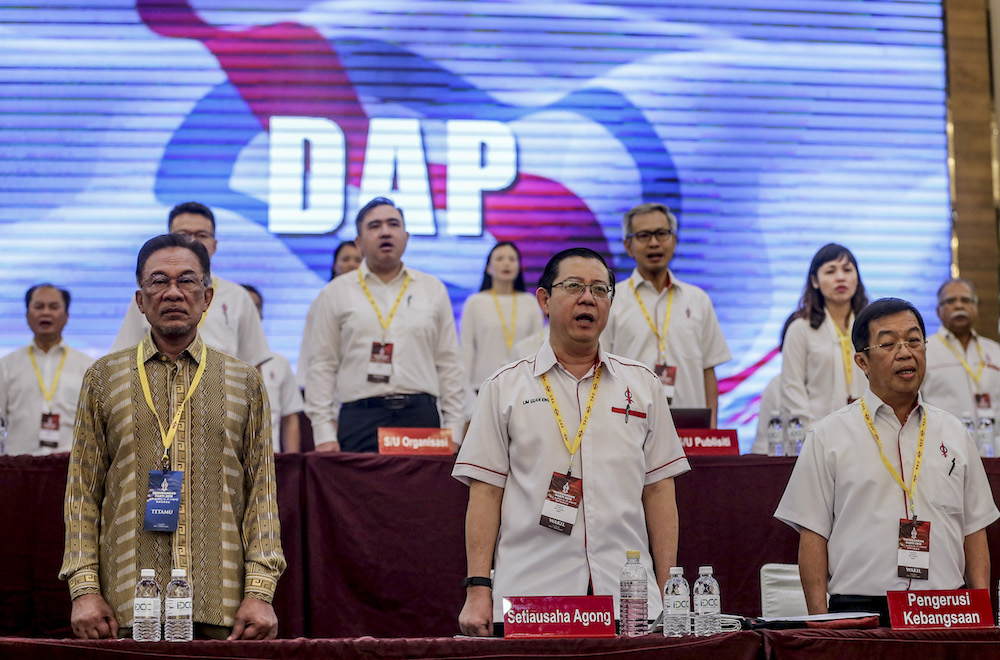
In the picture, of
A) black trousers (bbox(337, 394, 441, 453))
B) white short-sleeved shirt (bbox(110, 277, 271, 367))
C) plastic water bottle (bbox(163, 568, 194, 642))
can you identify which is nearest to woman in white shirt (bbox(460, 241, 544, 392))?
black trousers (bbox(337, 394, 441, 453))

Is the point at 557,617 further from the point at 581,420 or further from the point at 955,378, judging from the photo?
the point at 955,378

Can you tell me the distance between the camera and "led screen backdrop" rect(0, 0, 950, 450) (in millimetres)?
7617

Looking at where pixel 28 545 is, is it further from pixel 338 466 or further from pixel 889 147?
pixel 889 147

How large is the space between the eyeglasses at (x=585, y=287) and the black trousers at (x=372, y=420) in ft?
7.03

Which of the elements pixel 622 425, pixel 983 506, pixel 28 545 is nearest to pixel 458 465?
pixel 622 425

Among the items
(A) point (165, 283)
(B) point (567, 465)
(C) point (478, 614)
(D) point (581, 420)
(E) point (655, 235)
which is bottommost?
(C) point (478, 614)

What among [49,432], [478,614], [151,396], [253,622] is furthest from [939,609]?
[49,432]

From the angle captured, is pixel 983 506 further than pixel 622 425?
Yes

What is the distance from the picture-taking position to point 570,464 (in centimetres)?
302

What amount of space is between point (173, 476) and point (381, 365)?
2477 millimetres

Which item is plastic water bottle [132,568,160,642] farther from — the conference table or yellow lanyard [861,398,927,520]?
yellow lanyard [861,398,927,520]

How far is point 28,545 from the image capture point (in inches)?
159

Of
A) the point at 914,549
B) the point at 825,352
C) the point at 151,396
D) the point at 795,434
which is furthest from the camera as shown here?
the point at 825,352

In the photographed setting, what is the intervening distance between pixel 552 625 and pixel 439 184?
5785mm
